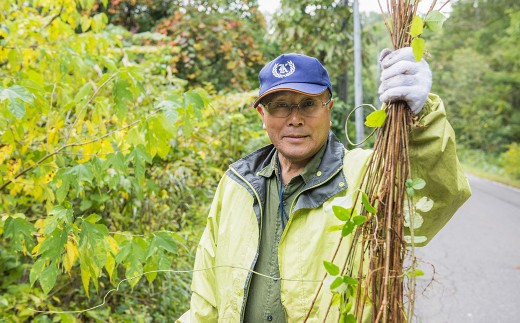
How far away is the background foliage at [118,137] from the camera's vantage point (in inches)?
76.9

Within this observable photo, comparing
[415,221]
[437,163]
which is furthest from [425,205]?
[437,163]

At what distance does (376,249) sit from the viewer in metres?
1.19

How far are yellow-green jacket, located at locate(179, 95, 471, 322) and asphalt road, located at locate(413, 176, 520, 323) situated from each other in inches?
41.1

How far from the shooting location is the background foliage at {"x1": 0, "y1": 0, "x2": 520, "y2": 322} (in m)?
1.95

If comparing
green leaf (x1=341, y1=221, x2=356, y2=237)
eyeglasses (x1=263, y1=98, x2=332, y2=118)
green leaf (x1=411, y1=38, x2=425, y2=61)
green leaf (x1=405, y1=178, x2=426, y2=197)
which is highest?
green leaf (x1=411, y1=38, x2=425, y2=61)

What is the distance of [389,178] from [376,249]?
0.18 meters

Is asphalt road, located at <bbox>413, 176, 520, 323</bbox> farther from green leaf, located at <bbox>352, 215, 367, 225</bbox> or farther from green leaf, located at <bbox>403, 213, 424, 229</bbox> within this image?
green leaf, located at <bbox>352, 215, 367, 225</bbox>

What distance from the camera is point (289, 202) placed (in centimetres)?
190

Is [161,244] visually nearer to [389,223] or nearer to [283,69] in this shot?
[283,69]

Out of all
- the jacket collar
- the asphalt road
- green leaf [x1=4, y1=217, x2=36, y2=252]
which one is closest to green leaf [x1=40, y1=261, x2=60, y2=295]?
green leaf [x1=4, y1=217, x2=36, y2=252]

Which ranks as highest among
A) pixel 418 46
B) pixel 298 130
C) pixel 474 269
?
pixel 418 46

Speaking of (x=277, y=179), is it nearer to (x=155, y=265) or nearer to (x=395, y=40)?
(x=155, y=265)

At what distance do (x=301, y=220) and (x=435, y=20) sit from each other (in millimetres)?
854

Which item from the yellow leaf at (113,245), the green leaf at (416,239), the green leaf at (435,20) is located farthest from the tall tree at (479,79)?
the green leaf at (416,239)
